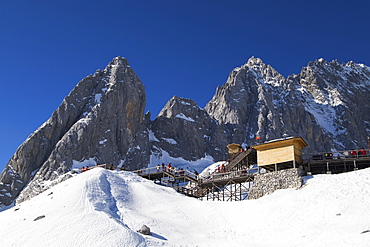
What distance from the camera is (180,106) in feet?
397

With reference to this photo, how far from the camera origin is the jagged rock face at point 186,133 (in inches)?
4291

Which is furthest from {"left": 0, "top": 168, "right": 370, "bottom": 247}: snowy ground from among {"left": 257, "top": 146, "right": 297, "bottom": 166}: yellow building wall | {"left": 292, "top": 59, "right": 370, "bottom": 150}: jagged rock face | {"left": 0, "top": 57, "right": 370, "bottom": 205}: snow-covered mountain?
{"left": 292, "top": 59, "right": 370, "bottom": 150}: jagged rock face

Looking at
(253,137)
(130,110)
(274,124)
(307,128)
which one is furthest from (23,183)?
(307,128)

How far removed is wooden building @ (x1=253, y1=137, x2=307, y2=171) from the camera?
34.5 metres

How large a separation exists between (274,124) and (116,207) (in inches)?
3810

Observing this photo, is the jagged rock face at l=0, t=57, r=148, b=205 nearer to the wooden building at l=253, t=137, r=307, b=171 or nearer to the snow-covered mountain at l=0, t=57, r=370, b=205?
the snow-covered mountain at l=0, t=57, r=370, b=205

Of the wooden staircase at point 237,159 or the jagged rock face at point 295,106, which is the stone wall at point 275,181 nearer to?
the wooden staircase at point 237,159

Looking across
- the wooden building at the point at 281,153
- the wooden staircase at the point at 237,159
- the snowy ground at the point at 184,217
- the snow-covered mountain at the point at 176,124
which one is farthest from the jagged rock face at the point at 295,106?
the snowy ground at the point at 184,217

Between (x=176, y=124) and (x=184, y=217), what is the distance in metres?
87.5

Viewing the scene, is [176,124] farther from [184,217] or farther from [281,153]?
[184,217]

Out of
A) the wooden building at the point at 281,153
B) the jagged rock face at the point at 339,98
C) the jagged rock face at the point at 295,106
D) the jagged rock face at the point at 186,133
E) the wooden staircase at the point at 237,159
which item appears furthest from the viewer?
the jagged rock face at the point at 339,98

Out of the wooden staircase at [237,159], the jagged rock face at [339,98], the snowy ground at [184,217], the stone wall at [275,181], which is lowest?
the snowy ground at [184,217]

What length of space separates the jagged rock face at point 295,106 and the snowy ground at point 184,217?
81.5m

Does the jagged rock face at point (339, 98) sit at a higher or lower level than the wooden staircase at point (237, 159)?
higher
